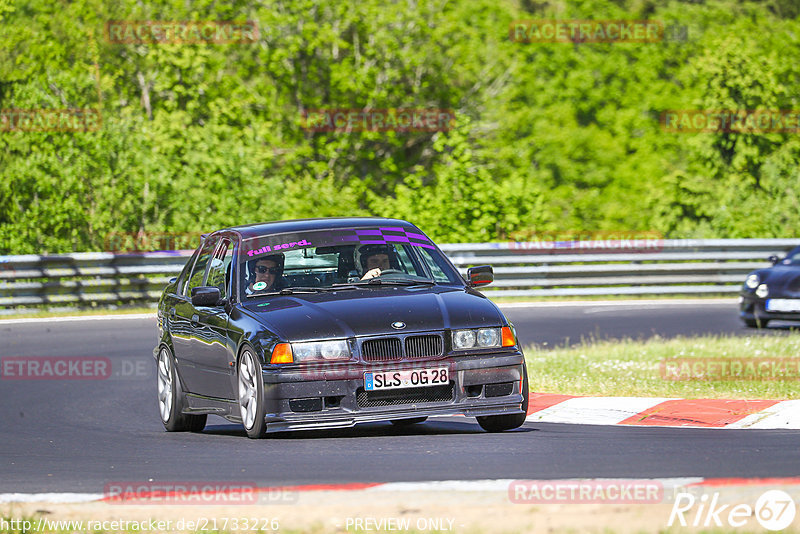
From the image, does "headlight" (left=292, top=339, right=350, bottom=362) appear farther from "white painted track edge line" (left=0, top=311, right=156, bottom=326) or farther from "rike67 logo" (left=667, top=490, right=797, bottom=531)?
"white painted track edge line" (left=0, top=311, right=156, bottom=326)

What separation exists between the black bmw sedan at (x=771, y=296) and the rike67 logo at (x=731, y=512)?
13.2 metres

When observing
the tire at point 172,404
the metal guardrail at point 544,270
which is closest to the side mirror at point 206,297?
the tire at point 172,404

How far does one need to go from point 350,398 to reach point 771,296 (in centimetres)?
1152

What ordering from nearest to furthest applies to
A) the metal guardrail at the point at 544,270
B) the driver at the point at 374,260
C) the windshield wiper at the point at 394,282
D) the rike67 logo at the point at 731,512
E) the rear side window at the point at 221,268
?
the rike67 logo at the point at 731,512 < the windshield wiper at the point at 394,282 < the driver at the point at 374,260 < the rear side window at the point at 221,268 < the metal guardrail at the point at 544,270

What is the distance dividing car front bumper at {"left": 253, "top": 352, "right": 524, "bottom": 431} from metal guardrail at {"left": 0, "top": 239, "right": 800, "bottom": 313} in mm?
14524

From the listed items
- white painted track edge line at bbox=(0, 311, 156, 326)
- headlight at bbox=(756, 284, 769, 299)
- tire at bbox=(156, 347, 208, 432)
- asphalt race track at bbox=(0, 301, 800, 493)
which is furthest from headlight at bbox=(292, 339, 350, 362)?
white painted track edge line at bbox=(0, 311, 156, 326)

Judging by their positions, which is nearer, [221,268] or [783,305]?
[221,268]

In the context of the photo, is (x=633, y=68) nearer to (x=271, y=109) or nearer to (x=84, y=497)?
(x=271, y=109)

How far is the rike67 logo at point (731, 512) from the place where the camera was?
5489 millimetres

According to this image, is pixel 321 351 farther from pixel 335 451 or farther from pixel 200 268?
pixel 200 268

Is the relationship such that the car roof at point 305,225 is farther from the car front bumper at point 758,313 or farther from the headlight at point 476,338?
the car front bumper at point 758,313

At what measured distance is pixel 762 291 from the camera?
18.8 meters

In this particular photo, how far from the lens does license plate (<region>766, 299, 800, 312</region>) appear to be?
60.9ft

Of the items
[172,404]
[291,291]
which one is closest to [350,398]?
[291,291]
